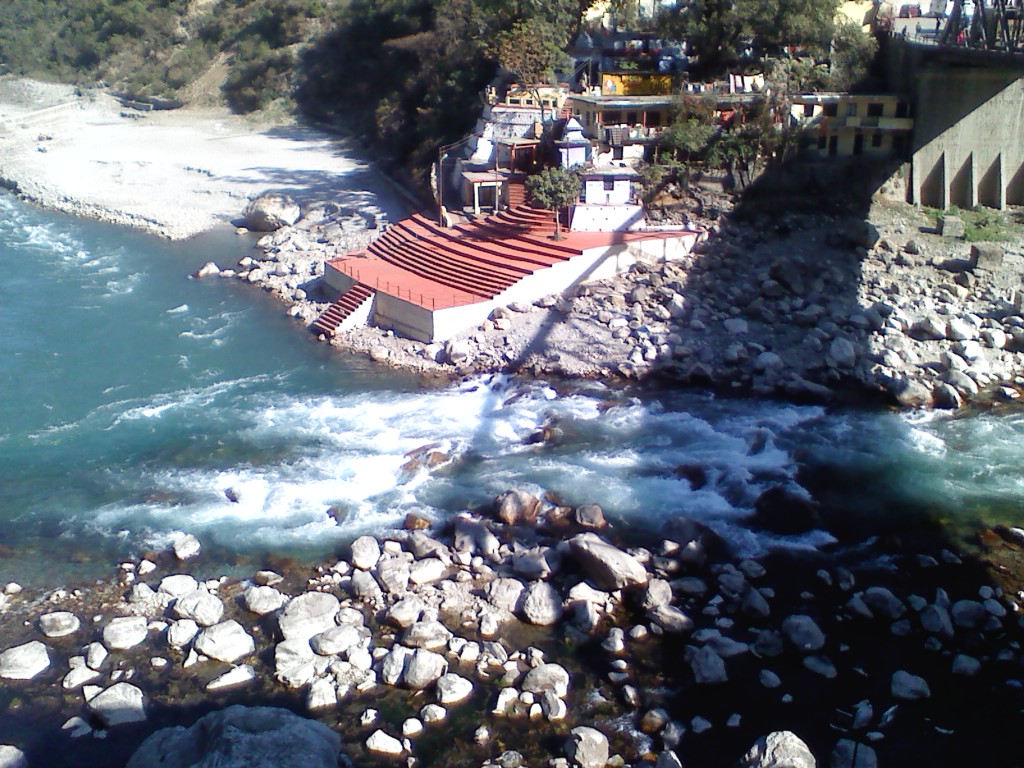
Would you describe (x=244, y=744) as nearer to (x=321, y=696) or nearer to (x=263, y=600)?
(x=321, y=696)

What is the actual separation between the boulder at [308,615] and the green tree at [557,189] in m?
12.3

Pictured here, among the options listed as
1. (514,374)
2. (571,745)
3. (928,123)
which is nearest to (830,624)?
(571,745)

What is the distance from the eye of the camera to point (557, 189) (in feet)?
75.3

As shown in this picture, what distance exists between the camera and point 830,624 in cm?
1230

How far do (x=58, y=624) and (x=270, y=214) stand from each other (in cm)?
1896

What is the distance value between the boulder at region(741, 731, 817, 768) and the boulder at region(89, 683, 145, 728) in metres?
6.46

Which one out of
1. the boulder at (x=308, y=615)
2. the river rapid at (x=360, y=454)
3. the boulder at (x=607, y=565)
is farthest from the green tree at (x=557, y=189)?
the boulder at (x=308, y=615)

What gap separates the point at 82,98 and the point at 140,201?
27584mm

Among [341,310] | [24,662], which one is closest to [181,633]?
[24,662]

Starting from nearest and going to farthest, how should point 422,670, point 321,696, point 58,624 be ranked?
point 321,696 → point 422,670 → point 58,624

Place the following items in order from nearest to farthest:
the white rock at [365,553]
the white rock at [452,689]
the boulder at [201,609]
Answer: the white rock at [452,689] → the boulder at [201,609] → the white rock at [365,553]

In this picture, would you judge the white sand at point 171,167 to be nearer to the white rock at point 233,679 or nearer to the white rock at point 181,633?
the white rock at point 181,633

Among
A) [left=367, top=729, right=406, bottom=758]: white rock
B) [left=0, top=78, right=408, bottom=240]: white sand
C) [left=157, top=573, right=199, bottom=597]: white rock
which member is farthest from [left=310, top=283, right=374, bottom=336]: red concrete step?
[left=367, top=729, right=406, bottom=758]: white rock

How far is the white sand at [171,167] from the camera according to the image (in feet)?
104
